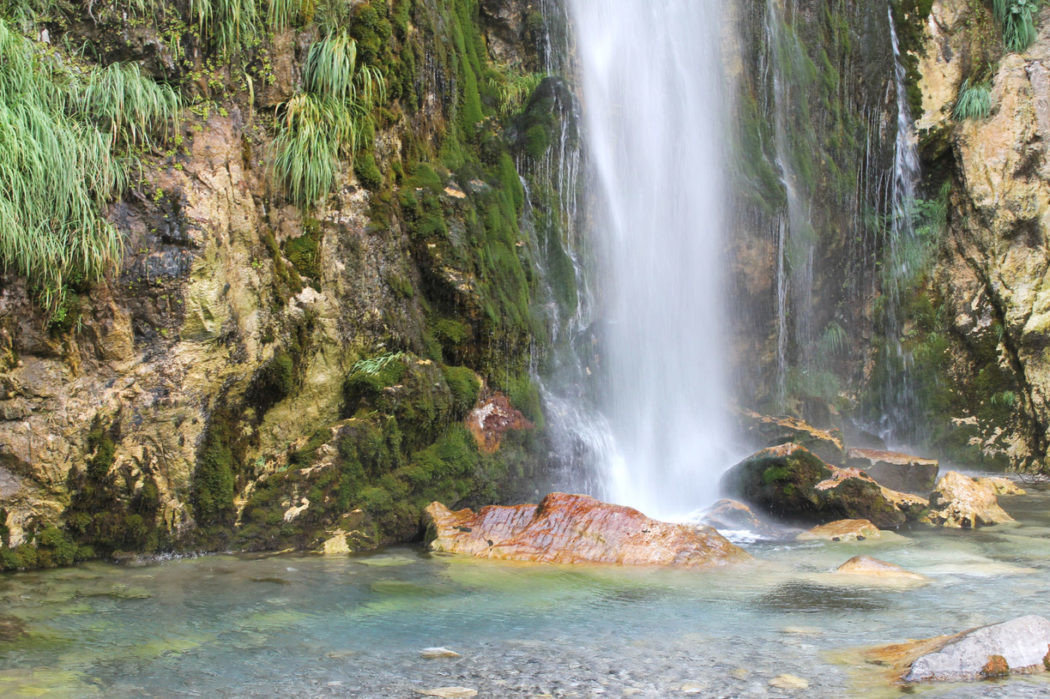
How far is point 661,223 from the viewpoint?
13.0 meters

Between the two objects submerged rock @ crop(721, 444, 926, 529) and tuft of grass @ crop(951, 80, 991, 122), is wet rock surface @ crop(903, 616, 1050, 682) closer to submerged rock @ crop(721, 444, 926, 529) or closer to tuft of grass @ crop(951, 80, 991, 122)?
submerged rock @ crop(721, 444, 926, 529)

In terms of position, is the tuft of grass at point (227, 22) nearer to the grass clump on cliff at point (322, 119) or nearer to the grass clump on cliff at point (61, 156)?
the grass clump on cliff at point (322, 119)

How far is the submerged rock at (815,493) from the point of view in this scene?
28.5 feet

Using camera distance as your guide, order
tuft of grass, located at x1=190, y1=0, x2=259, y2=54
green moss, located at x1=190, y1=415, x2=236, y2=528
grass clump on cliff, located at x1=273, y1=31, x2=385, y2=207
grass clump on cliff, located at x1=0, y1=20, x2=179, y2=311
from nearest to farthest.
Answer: grass clump on cliff, located at x1=0, y1=20, x2=179, y2=311
green moss, located at x1=190, y1=415, x2=236, y2=528
tuft of grass, located at x1=190, y1=0, x2=259, y2=54
grass clump on cliff, located at x1=273, y1=31, x2=385, y2=207

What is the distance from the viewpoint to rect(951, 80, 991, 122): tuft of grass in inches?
553

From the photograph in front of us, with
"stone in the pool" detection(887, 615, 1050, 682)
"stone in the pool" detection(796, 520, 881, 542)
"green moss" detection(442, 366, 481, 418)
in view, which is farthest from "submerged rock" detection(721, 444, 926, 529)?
"stone in the pool" detection(887, 615, 1050, 682)

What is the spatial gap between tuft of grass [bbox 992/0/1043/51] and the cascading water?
516 centimetres

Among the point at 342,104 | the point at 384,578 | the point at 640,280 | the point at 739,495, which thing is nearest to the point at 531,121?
the point at 640,280

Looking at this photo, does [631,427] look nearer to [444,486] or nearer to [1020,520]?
[444,486]

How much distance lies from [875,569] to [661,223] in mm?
7742

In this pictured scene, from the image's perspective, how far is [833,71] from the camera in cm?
1569

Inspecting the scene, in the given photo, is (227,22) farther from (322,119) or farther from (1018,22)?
(1018,22)

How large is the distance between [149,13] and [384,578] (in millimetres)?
5242

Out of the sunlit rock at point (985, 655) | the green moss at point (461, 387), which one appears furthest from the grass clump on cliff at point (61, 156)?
the sunlit rock at point (985, 655)
